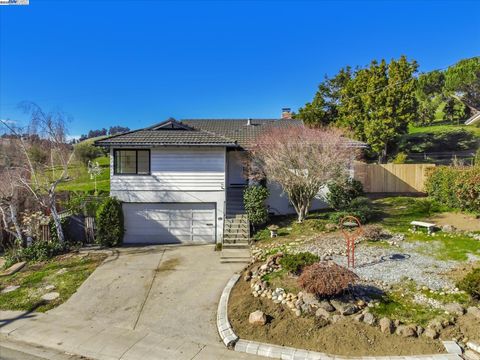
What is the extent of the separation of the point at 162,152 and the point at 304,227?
7586mm

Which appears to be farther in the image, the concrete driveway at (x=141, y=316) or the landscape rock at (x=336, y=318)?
the landscape rock at (x=336, y=318)

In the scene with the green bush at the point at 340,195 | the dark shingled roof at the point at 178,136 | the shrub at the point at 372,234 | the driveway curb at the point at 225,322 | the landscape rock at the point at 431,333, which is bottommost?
the driveway curb at the point at 225,322

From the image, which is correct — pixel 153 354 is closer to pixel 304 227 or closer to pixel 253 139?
pixel 304 227

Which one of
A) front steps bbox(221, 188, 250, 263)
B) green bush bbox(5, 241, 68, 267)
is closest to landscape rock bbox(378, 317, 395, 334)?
front steps bbox(221, 188, 250, 263)

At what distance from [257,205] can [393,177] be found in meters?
13.0

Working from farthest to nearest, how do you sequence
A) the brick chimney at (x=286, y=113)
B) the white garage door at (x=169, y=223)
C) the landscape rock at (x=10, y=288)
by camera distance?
the brick chimney at (x=286, y=113)
the white garage door at (x=169, y=223)
the landscape rock at (x=10, y=288)

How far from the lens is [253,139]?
17781 millimetres

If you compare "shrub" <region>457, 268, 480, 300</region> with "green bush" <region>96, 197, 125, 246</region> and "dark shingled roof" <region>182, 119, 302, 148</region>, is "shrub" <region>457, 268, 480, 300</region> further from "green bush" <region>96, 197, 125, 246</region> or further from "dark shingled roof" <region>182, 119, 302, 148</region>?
"green bush" <region>96, 197, 125, 246</region>

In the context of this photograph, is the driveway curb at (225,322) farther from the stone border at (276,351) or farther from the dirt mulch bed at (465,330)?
the dirt mulch bed at (465,330)

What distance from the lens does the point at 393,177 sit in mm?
23219

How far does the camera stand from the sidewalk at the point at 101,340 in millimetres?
6828

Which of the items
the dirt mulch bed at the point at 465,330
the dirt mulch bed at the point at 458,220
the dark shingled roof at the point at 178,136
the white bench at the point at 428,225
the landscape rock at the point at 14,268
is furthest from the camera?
the dark shingled roof at the point at 178,136

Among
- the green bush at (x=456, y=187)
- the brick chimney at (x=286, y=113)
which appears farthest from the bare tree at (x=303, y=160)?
the brick chimney at (x=286, y=113)

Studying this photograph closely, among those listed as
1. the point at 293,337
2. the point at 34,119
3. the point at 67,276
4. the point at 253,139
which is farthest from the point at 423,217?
the point at 34,119
